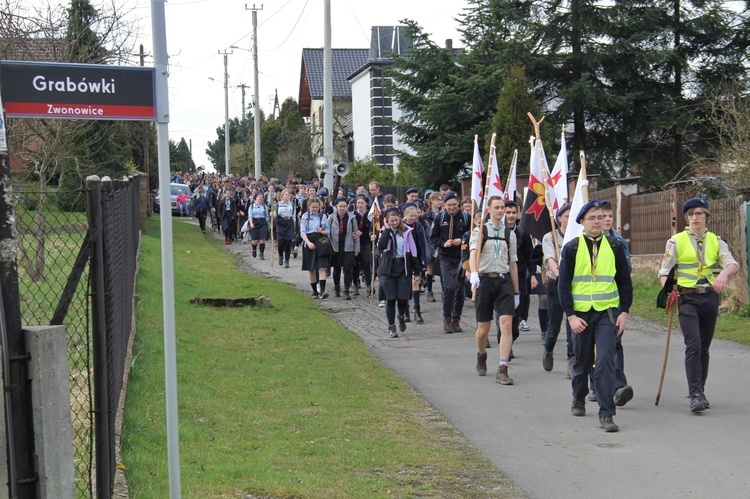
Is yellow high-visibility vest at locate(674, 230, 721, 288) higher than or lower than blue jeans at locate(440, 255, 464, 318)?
higher

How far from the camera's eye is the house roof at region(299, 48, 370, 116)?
236 feet

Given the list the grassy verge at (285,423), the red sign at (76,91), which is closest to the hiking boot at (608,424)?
the grassy verge at (285,423)

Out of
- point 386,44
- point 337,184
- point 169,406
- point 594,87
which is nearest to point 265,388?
point 169,406

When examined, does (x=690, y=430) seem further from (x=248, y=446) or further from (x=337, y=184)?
(x=337, y=184)

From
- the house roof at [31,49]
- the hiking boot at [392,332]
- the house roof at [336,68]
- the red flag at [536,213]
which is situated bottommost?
the hiking boot at [392,332]

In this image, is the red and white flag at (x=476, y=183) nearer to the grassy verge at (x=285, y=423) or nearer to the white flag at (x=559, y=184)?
the white flag at (x=559, y=184)

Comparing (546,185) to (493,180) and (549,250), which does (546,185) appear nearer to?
(493,180)

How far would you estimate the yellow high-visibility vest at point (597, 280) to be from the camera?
351 inches

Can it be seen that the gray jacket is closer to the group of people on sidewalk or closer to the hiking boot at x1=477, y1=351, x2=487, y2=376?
the group of people on sidewalk

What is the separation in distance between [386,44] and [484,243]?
5233cm

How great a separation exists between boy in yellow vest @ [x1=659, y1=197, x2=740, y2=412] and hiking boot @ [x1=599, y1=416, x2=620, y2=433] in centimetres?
109

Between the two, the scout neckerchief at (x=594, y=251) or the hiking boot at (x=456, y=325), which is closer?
the scout neckerchief at (x=594, y=251)

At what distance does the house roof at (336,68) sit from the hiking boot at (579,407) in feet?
204

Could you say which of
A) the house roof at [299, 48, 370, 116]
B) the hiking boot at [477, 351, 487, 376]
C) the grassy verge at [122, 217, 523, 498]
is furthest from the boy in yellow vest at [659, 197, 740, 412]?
the house roof at [299, 48, 370, 116]
